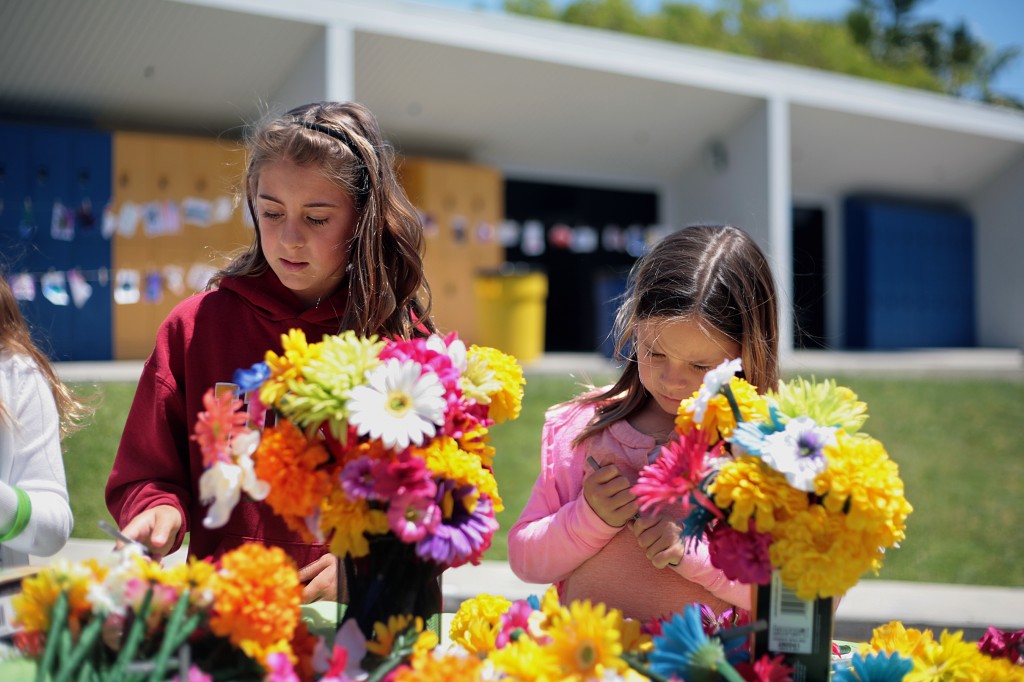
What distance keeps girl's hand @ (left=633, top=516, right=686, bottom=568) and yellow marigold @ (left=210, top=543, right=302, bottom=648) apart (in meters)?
0.72

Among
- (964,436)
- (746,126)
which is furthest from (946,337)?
(964,436)

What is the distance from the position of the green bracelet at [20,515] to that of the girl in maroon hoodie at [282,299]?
0.14m

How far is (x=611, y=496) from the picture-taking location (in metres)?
1.59

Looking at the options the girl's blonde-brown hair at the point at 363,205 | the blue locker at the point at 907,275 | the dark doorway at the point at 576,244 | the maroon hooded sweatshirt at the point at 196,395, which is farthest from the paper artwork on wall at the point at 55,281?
the blue locker at the point at 907,275

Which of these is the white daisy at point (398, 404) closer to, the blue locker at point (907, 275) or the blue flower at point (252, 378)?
the blue flower at point (252, 378)

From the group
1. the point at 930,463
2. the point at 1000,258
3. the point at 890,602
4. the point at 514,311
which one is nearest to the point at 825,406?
the point at 890,602

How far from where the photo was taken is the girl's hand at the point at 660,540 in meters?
1.64

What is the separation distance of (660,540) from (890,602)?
2619 mm

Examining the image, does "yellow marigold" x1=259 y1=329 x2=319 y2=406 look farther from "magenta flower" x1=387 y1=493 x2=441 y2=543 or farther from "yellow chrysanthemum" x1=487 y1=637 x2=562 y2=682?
"yellow chrysanthemum" x1=487 y1=637 x2=562 y2=682

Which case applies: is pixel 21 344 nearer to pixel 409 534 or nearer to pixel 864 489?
pixel 409 534

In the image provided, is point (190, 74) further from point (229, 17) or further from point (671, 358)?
point (671, 358)

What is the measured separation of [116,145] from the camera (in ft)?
36.0

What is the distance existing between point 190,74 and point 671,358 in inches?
400

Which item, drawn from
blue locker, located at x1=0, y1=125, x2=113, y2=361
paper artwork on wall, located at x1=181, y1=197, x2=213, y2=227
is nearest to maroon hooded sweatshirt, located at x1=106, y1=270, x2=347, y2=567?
blue locker, located at x1=0, y1=125, x2=113, y2=361
